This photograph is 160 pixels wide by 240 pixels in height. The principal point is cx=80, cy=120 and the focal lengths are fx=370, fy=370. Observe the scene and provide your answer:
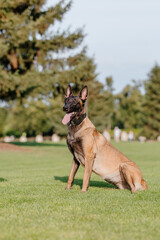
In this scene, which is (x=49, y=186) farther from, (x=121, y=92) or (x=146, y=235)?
(x=121, y=92)

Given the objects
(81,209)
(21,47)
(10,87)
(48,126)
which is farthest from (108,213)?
(48,126)

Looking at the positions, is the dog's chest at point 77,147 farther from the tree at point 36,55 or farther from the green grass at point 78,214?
the tree at point 36,55

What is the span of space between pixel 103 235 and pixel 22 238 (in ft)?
3.19

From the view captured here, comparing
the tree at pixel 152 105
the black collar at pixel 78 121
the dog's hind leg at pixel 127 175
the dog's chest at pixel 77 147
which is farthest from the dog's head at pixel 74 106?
the tree at pixel 152 105

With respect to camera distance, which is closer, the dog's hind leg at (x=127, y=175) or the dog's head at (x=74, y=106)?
the dog's head at (x=74, y=106)

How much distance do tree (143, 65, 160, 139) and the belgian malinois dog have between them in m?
74.5

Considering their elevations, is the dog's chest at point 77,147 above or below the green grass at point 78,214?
above

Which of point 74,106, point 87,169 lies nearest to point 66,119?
point 74,106

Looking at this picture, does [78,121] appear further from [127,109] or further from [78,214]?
[127,109]

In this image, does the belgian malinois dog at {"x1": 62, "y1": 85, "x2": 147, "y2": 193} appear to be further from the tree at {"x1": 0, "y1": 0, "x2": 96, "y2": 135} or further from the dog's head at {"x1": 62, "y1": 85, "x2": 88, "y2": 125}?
the tree at {"x1": 0, "y1": 0, "x2": 96, "y2": 135}

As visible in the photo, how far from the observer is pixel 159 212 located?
5984mm

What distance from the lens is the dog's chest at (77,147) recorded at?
26.5 feet

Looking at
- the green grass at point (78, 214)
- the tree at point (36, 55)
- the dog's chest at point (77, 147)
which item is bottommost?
the green grass at point (78, 214)

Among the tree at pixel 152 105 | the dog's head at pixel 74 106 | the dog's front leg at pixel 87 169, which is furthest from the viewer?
the tree at pixel 152 105
